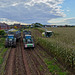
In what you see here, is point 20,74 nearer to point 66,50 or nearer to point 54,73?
point 54,73

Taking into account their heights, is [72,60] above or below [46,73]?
above

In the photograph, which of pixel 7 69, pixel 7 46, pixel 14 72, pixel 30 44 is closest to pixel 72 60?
pixel 14 72

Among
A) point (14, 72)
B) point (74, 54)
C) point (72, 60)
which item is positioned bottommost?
point (14, 72)

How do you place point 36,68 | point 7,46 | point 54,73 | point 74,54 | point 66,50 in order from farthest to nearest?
point 7,46, point 36,68, point 66,50, point 54,73, point 74,54

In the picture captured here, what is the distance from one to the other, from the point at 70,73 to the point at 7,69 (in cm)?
447

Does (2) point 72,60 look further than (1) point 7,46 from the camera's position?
No

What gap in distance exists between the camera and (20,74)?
618 centimetres

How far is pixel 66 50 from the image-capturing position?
21.5ft

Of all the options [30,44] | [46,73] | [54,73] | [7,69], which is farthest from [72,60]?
[30,44]

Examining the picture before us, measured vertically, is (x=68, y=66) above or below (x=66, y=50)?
below

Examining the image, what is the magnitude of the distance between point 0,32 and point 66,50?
28.8 metres

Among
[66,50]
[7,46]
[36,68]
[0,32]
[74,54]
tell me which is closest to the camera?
[74,54]

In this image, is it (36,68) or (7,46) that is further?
(7,46)

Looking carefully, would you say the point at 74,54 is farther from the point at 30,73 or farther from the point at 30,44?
the point at 30,44
